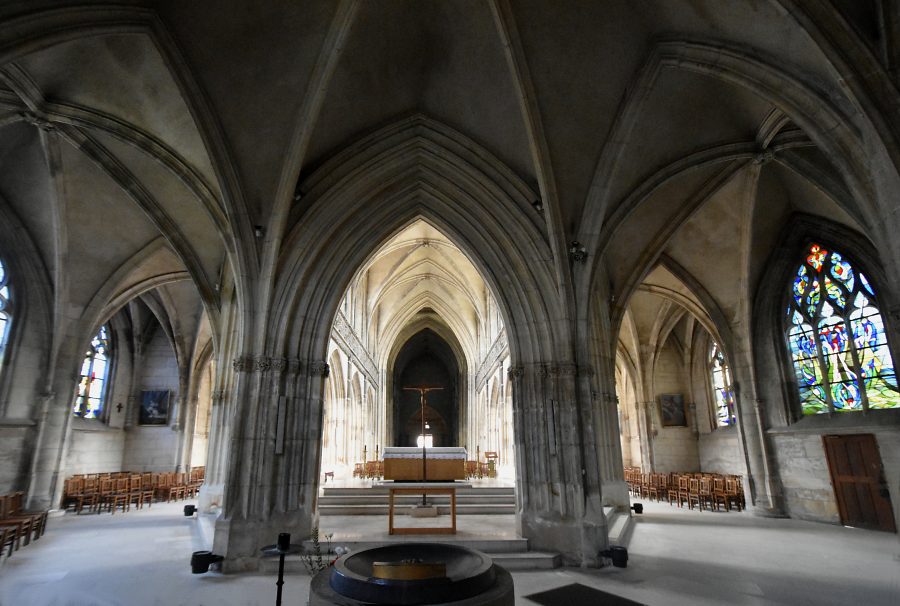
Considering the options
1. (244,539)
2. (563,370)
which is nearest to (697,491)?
(563,370)

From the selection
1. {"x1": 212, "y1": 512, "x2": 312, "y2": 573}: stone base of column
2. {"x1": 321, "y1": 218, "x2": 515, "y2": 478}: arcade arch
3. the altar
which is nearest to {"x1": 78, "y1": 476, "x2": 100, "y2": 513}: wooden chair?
{"x1": 321, "y1": 218, "x2": 515, "y2": 478}: arcade arch

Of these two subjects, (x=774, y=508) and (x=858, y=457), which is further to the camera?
(x=774, y=508)

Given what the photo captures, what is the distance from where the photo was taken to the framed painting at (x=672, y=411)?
832 inches

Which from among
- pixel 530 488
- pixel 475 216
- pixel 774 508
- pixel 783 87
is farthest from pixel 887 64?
pixel 774 508

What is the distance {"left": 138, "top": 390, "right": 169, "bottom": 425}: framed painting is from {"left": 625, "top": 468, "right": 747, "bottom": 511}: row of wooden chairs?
743 inches

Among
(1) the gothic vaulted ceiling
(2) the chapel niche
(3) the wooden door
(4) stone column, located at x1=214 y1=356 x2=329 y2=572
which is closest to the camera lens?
(1) the gothic vaulted ceiling

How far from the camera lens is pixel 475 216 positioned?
10680 millimetres

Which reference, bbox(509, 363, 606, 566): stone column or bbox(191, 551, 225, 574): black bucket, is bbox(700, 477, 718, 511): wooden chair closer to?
bbox(509, 363, 606, 566): stone column

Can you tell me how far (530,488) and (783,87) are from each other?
295 inches

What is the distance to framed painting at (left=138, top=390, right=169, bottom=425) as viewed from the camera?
21047 mm

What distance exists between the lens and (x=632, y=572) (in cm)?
768

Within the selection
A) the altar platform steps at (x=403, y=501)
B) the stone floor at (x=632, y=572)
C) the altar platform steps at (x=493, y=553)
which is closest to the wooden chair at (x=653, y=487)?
the stone floor at (x=632, y=572)

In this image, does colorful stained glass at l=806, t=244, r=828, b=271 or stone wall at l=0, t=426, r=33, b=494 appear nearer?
stone wall at l=0, t=426, r=33, b=494

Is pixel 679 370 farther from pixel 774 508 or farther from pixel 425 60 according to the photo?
pixel 425 60
